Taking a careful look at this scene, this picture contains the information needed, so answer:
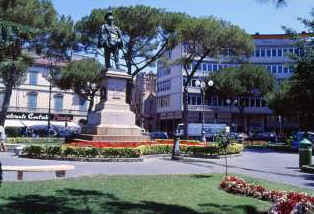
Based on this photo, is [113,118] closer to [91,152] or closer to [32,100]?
[91,152]

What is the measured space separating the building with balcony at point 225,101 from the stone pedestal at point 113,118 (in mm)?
36894

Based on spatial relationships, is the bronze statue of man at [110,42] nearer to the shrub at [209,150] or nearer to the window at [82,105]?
the shrub at [209,150]

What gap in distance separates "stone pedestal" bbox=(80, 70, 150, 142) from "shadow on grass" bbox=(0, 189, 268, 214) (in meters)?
13.1

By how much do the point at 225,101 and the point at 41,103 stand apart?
1135 inches

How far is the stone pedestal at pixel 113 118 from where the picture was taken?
69.5 ft

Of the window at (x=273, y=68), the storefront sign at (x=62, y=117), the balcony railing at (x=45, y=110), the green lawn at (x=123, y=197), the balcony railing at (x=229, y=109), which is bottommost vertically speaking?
the green lawn at (x=123, y=197)

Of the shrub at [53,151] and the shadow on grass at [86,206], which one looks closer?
the shadow on grass at [86,206]

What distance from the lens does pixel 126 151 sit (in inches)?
673

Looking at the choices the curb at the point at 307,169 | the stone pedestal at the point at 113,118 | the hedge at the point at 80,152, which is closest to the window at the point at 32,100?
the stone pedestal at the point at 113,118

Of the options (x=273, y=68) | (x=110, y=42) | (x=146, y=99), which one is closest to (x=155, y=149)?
(x=110, y=42)

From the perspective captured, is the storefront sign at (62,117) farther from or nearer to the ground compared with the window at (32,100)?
nearer to the ground

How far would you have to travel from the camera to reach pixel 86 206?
7004 millimetres

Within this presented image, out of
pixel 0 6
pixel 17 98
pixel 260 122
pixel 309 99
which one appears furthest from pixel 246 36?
pixel 17 98

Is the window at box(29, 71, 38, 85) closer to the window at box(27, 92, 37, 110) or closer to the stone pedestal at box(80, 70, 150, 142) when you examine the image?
the window at box(27, 92, 37, 110)
